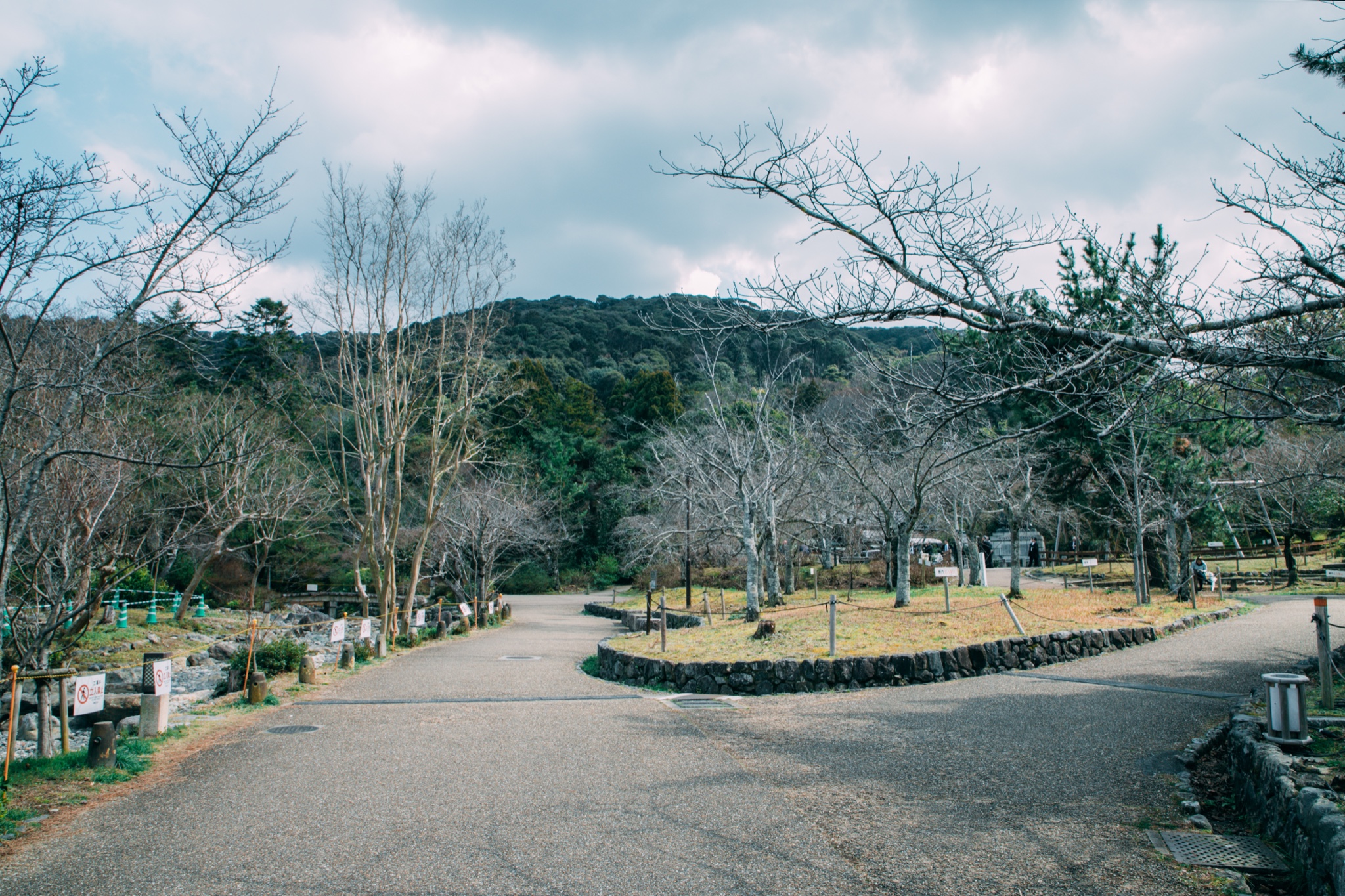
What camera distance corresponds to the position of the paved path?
429 cm

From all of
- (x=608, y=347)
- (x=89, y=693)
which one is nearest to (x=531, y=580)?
(x=608, y=347)

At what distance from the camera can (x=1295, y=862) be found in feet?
13.7

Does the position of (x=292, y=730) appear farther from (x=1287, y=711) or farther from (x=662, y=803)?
(x=1287, y=711)

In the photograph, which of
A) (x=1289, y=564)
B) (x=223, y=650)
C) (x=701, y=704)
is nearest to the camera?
(x=701, y=704)

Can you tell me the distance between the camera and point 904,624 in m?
15.2

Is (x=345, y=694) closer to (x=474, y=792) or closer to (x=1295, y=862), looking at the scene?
(x=474, y=792)

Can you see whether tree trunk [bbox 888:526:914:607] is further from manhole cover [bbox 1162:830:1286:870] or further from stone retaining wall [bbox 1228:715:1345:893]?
manhole cover [bbox 1162:830:1286:870]

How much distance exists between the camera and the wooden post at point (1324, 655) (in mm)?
7070

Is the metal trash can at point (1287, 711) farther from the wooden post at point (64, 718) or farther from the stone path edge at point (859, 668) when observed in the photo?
the wooden post at point (64, 718)

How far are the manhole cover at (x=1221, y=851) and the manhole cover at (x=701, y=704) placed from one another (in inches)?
235

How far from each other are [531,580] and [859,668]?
3532 cm

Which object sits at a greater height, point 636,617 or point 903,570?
point 903,570

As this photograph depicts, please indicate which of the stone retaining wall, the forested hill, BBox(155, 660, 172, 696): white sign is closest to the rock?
BBox(155, 660, 172, 696): white sign

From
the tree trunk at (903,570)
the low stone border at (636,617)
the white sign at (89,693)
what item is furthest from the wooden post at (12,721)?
the tree trunk at (903,570)
